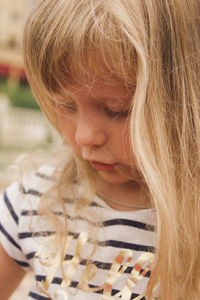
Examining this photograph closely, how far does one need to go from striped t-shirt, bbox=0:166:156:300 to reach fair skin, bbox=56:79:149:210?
0.32 feet

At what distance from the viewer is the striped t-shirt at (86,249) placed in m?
0.66

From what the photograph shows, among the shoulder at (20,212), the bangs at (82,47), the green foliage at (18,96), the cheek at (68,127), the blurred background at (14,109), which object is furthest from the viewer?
the green foliage at (18,96)

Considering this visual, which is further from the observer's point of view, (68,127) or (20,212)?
(20,212)

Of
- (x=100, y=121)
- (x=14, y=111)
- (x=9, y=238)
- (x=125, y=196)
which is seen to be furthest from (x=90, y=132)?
(x=14, y=111)

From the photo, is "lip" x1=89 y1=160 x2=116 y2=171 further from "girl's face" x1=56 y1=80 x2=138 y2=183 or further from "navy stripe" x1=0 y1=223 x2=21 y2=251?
"navy stripe" x1=0 y1=223 x2=21 y2=251

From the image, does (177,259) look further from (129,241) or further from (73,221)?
(73,221)

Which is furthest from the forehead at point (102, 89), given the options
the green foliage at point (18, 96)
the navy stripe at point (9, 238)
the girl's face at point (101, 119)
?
the green foliage at point (18, 96)

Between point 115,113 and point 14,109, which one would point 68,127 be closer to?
point 115,113

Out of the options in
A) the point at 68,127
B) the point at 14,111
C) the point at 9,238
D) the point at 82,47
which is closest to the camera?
the point at 82,47

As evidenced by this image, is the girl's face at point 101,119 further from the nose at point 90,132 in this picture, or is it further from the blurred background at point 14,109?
the blurred background at point 14,109

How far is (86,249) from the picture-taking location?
691 millimetres

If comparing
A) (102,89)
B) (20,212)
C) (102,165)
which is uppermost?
(102,89)

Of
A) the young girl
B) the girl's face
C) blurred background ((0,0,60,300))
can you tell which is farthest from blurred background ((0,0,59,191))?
the girl's face

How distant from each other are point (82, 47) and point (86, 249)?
0.32 metres
